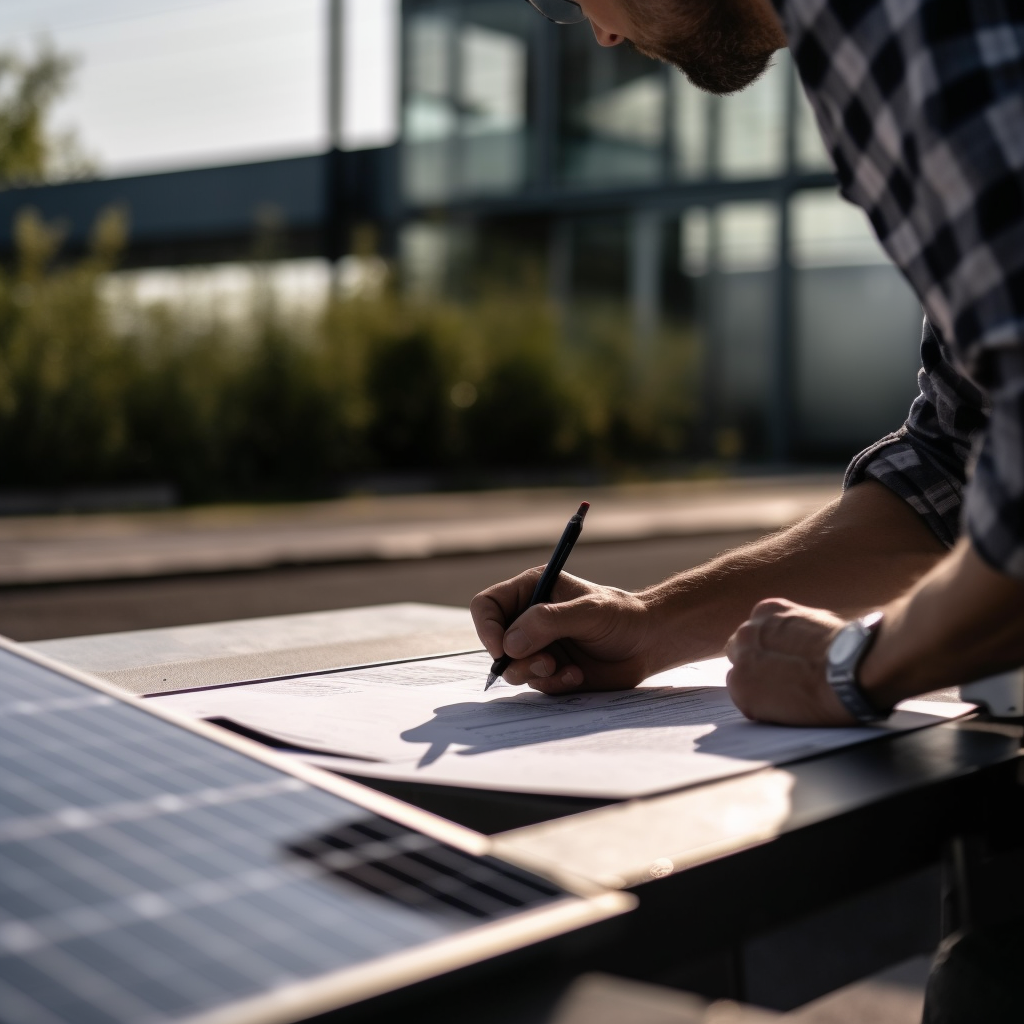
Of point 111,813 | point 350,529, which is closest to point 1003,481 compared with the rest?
point 111,813

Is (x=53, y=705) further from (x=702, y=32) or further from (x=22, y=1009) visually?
(x=702, y=32)

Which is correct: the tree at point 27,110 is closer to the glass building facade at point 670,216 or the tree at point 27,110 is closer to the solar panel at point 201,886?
the glass building facade at point 670,216

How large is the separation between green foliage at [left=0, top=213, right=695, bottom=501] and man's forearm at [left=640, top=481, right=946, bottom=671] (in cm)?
1334

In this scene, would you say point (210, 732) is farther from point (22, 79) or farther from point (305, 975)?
point (22, 79)

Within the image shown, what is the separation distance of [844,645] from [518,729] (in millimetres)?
274

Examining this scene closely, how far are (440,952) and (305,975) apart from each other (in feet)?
0.19

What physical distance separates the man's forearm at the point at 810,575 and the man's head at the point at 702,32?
19.3 inches

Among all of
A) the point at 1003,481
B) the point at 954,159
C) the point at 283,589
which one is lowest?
the point at 283,589

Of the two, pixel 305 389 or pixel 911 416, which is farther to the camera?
pixel 305 389

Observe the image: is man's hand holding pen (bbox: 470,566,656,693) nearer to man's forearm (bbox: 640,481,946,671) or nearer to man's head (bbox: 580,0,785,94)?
man's forearm (bbox: 640,481,946,671)

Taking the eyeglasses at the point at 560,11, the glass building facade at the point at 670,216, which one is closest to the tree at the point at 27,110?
the glass building facade at the point at 670,216

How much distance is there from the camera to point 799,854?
2.66 ft

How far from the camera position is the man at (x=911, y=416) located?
2.79 feet

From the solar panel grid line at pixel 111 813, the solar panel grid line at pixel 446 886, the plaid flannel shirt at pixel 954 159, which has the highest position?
the plaid flannel shirt at pixel 954 159
